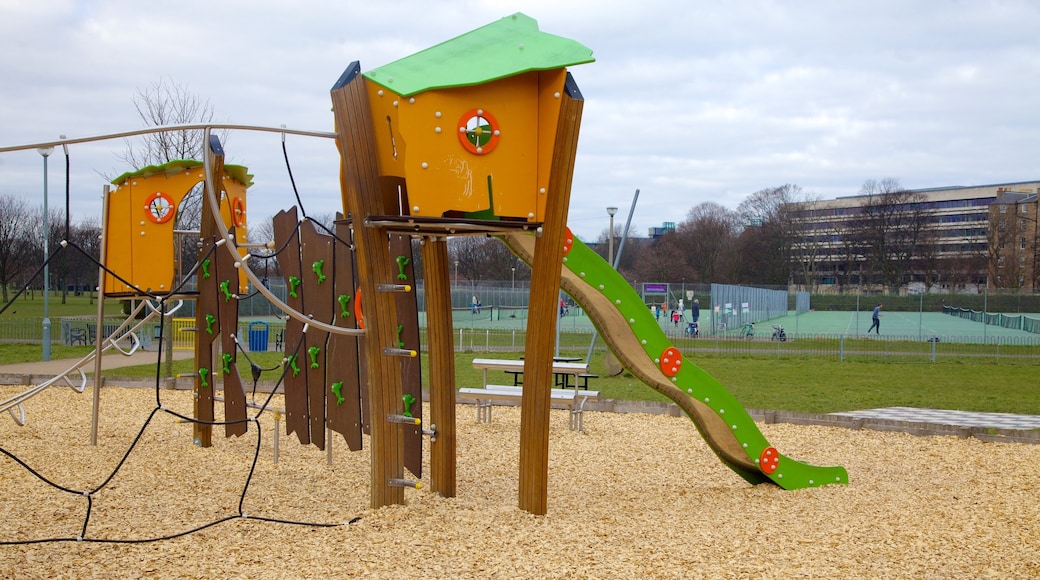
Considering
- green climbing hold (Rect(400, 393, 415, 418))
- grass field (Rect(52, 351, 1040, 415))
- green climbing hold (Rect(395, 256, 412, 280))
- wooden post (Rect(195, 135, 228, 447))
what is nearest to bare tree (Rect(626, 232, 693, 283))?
grass field (Rect(52, 351, 1040, 415))

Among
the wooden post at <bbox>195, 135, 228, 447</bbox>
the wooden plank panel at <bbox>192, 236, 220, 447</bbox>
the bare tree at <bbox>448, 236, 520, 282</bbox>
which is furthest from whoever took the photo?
the bare tree at <bbox>448, 236, 520, 282</bbox>

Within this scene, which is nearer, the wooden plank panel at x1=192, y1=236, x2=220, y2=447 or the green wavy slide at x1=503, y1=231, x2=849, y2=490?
the green wavy slide at x1=503, y1=231, x2=849, y2=490

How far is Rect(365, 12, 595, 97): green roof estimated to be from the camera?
4.92m

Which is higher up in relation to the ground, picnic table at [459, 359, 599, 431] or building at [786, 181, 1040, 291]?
building at [786, 181, 1040, 291]

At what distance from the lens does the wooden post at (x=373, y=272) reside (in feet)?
17.0

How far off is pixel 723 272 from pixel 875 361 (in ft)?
112

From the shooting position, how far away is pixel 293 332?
7.93 metres

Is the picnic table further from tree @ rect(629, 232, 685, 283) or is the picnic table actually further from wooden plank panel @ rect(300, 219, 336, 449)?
tree @ rect(629, 232, 685, 283)

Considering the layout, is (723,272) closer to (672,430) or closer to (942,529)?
(672,430)

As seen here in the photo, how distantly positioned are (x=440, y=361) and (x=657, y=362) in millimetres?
1925

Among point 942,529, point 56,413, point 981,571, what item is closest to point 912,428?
point 942,529

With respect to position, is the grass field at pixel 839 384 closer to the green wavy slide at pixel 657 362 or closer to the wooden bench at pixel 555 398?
the wooden bench at pixel 555 398

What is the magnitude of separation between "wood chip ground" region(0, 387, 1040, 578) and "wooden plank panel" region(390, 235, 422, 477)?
33cm

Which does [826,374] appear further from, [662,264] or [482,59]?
[662,264]
